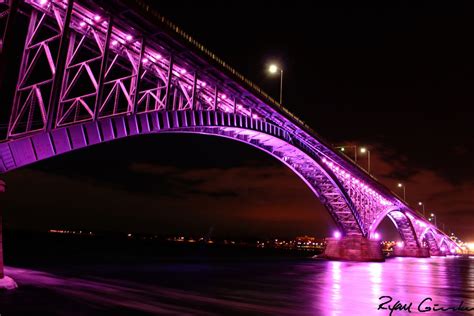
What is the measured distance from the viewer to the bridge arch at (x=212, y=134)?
54.1 feet

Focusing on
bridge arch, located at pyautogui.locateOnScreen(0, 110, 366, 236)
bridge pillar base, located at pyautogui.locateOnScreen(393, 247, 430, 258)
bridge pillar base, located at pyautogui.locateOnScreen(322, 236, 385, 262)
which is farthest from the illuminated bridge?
bridge pillar base, located at pyautogui.locateOnScreen(393, 247, 430, 258)

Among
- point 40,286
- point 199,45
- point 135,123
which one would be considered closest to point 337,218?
point 199,45

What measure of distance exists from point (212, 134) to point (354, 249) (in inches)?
1607

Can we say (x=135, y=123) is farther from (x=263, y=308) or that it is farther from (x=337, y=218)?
(x=337, y=218)

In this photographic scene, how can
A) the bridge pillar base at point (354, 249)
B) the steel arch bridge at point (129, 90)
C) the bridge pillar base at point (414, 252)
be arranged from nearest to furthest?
1. the steel arch bridge at point (129, 90)
2. the bridge pillar base at point (354, 249)
3. the bridge pillar base at point (414, 252)

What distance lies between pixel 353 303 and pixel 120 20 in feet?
56.0

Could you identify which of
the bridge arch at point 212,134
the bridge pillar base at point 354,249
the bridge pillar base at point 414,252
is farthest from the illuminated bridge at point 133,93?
the bridge pillar base at point 414,252

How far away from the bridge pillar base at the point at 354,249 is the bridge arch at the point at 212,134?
7.58 ft

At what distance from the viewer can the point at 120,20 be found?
70.1 ft

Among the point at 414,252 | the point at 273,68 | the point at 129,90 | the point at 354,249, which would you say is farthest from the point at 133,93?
the point at 414,252

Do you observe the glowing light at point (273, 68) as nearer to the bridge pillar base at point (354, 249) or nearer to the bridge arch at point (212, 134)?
the bridge arch at point (212, 134)

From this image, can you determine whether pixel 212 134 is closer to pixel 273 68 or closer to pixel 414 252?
pixel 273 68

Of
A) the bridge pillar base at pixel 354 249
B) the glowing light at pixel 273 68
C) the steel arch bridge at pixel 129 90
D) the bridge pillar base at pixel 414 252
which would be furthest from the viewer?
the bridge pillar base at pixel 414 252

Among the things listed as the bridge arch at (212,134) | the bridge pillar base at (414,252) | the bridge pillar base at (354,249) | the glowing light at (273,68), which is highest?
the glowing light at (273,68)
